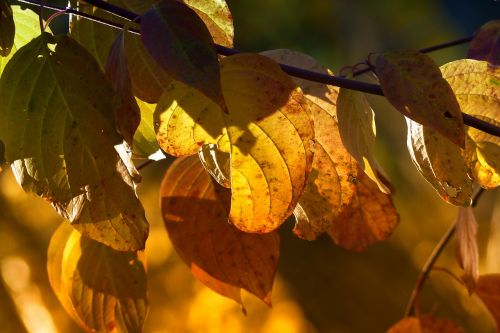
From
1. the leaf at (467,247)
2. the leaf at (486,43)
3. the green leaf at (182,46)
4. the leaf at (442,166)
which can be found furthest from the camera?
the leaf at (467,247)

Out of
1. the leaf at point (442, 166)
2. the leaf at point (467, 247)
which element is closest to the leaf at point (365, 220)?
the leaf at point (467, 247)

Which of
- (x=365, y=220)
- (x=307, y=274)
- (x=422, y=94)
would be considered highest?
(x=422, y=94)

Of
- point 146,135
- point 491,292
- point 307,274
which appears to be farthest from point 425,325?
point 307,274

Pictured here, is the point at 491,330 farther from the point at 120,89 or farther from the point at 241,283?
the point at 120,89

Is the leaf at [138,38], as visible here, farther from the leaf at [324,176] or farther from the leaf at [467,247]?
the leaf at [467,247]

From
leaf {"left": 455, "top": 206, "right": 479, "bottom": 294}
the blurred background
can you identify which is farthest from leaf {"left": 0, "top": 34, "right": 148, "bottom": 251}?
the blurred background

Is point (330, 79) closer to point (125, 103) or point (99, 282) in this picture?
point (125, 103)

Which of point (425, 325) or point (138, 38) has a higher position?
point (138, 38)

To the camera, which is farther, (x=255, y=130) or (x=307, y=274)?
(x=307, y=274)
